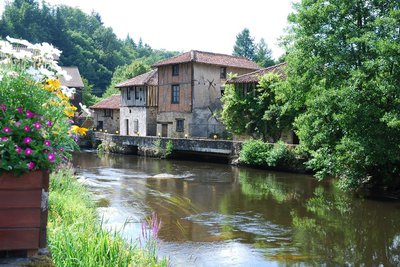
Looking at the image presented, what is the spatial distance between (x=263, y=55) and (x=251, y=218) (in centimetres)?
6876

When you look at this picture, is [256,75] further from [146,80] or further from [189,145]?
[146,80]

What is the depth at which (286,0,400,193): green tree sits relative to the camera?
1504cm

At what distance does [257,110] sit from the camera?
2842cm

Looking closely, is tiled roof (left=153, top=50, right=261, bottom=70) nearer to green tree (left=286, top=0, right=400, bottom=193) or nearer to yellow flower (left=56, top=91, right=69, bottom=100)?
green tree (left=286, top=0, right=400, bottom=193)

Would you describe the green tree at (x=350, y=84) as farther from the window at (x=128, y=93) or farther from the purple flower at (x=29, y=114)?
the window at (x=128, y=93)

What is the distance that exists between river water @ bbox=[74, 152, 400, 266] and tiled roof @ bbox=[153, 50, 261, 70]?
15.0 m

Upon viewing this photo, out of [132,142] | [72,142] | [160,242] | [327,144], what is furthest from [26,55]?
[132,142]

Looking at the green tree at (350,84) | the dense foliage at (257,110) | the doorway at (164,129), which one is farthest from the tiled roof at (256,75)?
the green tree at (350,84)

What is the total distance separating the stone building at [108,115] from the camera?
4753 centimetres

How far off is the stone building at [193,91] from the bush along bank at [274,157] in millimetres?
9622

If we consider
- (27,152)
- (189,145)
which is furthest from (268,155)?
(27,152)

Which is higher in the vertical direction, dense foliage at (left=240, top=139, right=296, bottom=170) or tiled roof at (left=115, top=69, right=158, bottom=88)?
tiled roof at (left=115, top=69, right=158, bottom=88)

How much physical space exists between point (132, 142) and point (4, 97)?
31.7 metres

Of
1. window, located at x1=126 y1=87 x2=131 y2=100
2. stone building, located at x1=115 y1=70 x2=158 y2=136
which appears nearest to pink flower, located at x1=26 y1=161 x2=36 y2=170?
stone building, located at x1=115 y1=70 x2=158 y2=136
